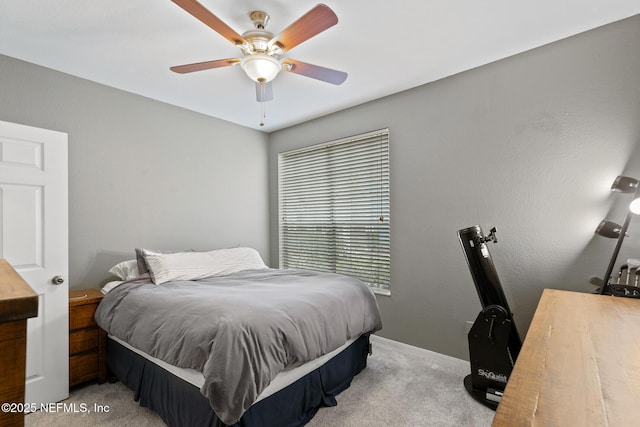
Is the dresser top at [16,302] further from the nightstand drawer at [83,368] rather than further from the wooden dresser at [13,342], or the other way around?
the nightstand drawer at [83,368]

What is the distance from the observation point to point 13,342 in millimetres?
413

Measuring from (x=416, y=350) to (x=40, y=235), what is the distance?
324 cm

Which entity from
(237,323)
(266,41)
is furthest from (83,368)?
(266,41)

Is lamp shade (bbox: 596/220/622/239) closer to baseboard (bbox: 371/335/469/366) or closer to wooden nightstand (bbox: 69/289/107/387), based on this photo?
baseboard (bbox: 371/335/469/366)

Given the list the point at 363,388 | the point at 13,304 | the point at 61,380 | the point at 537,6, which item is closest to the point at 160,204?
the point at 61,380

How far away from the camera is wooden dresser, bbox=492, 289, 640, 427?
70 cm

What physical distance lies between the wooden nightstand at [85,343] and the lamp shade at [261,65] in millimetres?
2151

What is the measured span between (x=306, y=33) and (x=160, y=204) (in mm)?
2441

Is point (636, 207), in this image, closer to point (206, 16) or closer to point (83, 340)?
point (206, 16)

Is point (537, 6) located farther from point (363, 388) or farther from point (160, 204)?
point (160, 204)

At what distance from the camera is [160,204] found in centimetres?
332

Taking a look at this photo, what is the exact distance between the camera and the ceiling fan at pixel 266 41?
159 centimetres

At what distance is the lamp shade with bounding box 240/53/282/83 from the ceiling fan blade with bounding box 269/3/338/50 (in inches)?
4.0

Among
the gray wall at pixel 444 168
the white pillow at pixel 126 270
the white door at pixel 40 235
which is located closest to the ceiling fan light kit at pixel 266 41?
the white door at pixel 40 235
